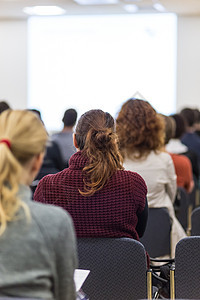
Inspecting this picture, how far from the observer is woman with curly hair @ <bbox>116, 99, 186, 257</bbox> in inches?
131

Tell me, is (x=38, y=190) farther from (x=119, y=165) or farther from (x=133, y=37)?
(x=133, y=37)

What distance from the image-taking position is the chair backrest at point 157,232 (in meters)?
3.26

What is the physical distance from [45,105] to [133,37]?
2107 millimetres

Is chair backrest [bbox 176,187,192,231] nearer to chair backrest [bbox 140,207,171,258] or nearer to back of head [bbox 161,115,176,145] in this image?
back of head [bbox 161,115,176,145]

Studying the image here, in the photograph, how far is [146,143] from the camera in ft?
11.0

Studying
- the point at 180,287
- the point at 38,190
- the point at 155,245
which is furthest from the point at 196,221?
the point at 38,190

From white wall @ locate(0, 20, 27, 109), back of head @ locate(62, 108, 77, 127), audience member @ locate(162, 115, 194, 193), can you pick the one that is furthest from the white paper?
white wall @ locate(0, 20, 27, 109)

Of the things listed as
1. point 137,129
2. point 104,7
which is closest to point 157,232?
point 137,129

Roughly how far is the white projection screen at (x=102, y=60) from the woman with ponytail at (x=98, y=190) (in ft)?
25.5

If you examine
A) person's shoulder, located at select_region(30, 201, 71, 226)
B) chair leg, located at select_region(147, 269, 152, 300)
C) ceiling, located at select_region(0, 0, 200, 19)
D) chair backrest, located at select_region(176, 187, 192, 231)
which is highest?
ceiling, located at select_region(0, 0, 200, 19)

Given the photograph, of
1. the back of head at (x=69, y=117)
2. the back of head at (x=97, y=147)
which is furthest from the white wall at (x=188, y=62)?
the back of head at (x=97, y=147)

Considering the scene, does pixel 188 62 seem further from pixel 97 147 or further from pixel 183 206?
pixel 97 147

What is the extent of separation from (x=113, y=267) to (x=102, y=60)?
27.1 ft

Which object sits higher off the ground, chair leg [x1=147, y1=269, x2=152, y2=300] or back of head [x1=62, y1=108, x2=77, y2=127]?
back of head [x1=62, y1=108, x2=77, y2=127]
